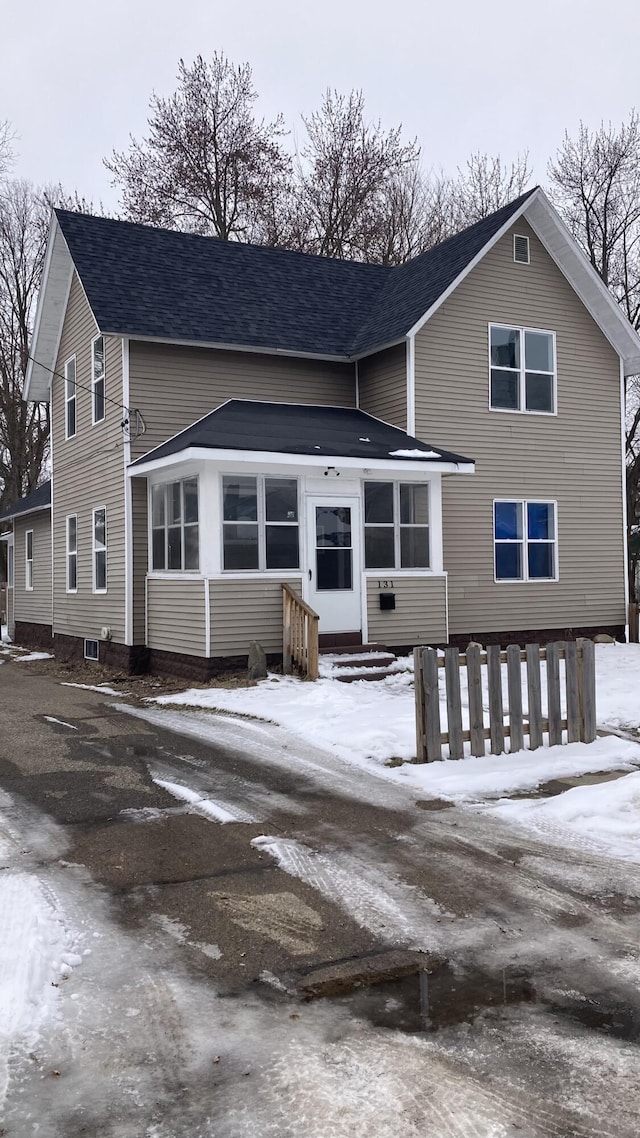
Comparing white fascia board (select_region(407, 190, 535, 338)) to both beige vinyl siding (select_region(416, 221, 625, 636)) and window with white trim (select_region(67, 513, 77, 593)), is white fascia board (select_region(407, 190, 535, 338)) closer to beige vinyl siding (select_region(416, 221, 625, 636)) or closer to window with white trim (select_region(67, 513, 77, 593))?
beige vinyl siding (select_region(416, 221, 625, 636))

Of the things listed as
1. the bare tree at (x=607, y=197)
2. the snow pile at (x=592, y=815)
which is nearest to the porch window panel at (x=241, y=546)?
the snow pile at (x=592, y=815)

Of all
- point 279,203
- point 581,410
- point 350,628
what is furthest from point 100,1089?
point 279,203

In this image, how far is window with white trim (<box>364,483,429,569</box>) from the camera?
51.2 feet

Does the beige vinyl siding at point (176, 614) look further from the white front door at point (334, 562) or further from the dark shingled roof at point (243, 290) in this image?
the dark shingled roof at point (243, 290)

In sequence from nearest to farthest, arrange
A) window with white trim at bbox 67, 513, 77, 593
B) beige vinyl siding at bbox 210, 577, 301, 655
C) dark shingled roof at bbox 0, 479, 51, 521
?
beige vinyl siding at bbox 210, 577, 301, 655 → window with white trim at bbox 67, 513, 77, 593 → dark shingled roof at bbox 0, 479, 51, 521

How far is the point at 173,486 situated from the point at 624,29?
20.9 m

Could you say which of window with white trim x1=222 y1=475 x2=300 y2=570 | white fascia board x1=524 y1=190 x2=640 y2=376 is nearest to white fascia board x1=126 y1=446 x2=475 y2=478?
window with white trim x1=222 y1=475 x2=300 y2=570

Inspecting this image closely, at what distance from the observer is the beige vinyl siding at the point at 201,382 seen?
16.3 metres

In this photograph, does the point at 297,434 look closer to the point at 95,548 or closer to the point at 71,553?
the point at 95,548

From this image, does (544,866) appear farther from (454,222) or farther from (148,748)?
(454,222)

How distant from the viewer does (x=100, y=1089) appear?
3.43 meters

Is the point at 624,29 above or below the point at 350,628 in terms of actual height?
above

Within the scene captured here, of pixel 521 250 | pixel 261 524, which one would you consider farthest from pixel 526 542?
pixel 261 524

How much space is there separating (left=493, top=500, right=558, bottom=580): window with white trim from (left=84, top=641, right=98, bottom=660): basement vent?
761 cm
